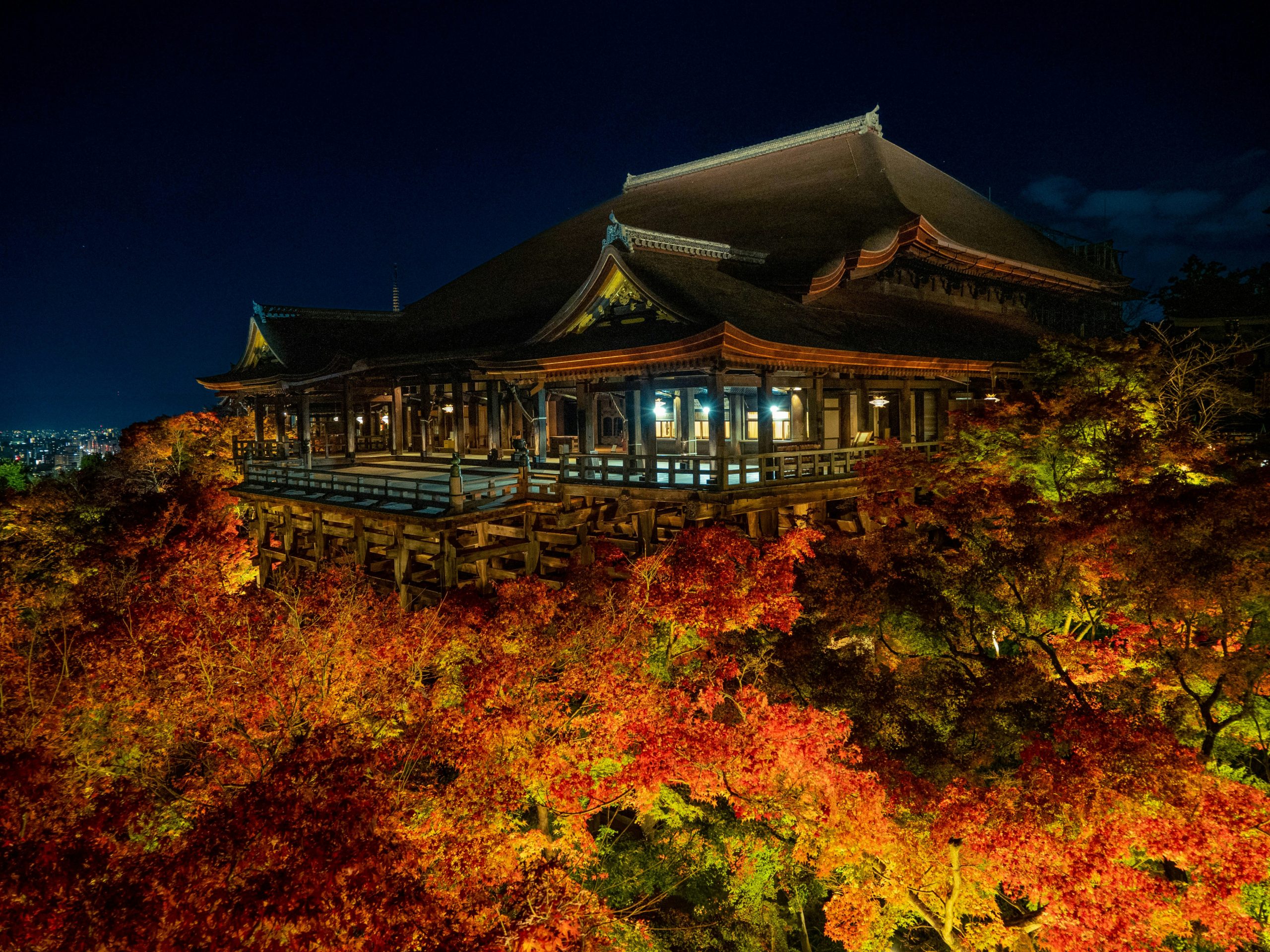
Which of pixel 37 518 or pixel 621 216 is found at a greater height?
pixel 621 216

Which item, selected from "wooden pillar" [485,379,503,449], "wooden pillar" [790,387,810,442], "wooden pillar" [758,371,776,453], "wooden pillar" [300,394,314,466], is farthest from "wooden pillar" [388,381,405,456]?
"wooden pillar" [758,371,776,453]

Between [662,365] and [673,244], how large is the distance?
4.98 meters

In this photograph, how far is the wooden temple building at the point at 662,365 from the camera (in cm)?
1572

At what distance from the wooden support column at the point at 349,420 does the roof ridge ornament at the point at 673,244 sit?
1189cm

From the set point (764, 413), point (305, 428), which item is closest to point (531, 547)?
point (764, 413)

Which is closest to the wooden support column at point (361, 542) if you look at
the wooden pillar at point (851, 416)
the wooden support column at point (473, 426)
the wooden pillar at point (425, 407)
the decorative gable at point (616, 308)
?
the wooden pillar at point (425, 407)

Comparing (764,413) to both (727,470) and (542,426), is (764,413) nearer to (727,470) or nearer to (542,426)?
(727,470)

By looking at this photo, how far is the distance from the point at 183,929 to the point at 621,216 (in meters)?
31.0

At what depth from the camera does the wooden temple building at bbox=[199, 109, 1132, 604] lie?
15.7 m

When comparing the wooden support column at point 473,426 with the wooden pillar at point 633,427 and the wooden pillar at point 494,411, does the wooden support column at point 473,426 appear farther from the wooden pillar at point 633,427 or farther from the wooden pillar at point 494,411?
the wooden pillar at point 633,427

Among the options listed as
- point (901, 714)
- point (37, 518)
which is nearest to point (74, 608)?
point (37, 518)

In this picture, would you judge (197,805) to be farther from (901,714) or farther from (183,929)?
(901,714)

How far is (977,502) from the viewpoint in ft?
39.8

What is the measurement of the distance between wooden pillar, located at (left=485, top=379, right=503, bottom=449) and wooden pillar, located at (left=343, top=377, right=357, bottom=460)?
253 inches
